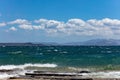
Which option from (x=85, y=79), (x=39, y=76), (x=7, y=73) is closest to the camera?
(x=85, y=79)

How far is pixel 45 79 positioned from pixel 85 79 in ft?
11.6

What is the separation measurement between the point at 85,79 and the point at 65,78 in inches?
72.0

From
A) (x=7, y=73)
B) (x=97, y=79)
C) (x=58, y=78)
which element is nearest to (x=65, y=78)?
(x=58, y=78)

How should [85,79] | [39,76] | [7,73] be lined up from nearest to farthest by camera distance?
[85,79] → [39,76] → [7,73]

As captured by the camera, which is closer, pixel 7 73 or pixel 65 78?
pixel 65 78

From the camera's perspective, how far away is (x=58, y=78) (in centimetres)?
3556

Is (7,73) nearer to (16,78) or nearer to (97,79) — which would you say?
(16,78)

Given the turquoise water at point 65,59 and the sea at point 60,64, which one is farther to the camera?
the turquoise water at point 65,59

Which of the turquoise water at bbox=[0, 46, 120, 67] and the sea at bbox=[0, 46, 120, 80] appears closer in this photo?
the sea at bbox=[0, 46, 120, 80]

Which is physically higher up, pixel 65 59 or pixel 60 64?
pixel 65 59

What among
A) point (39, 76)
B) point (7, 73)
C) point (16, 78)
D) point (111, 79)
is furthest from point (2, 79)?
point (111, 79)

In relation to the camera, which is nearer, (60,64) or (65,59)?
(60,64)

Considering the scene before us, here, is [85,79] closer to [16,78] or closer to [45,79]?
[45,79]

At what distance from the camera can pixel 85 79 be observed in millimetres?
34875
